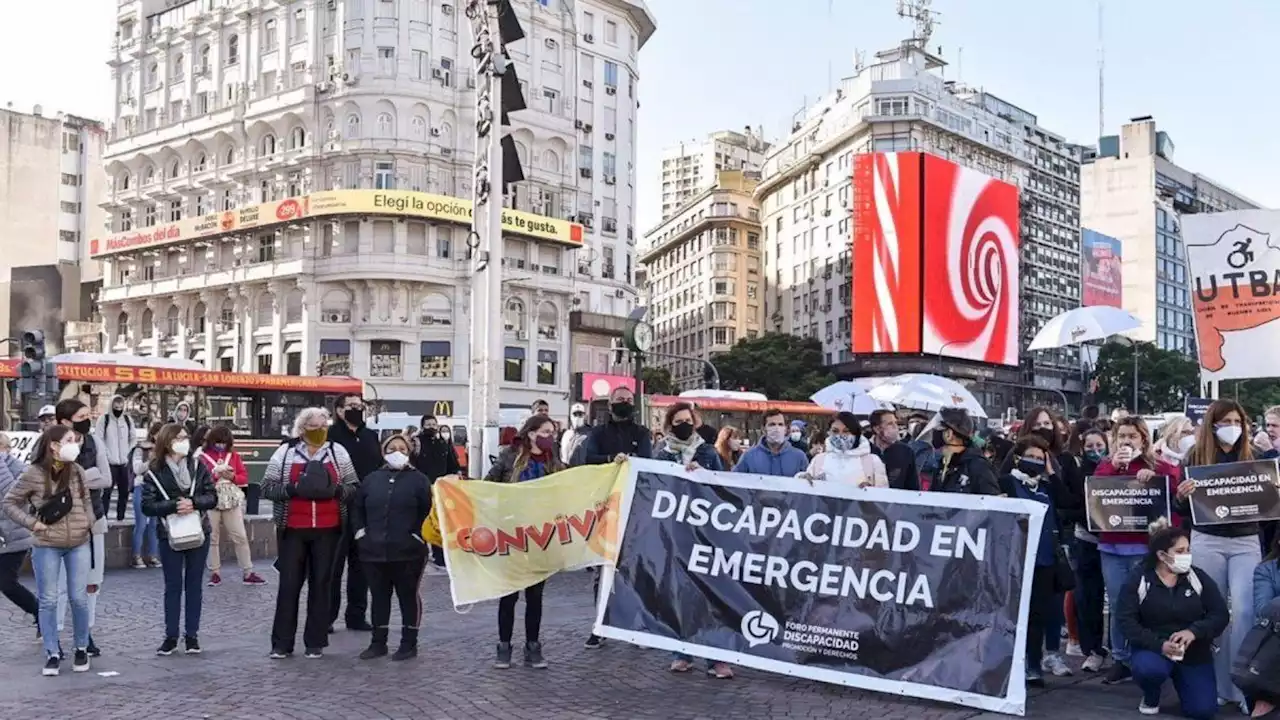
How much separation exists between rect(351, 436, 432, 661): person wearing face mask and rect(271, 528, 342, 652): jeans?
360mm

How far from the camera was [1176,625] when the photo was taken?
7.61 metres

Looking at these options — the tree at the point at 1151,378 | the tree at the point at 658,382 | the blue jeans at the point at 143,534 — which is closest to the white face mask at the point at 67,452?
the blue jeans at the point at 143,534

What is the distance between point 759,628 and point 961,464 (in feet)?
5.82

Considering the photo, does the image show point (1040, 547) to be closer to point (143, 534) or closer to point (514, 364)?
point (143, 534)

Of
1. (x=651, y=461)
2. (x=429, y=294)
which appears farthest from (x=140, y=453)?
(x=429, y=294)

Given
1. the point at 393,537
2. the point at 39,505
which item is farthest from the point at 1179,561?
the point at 39,505

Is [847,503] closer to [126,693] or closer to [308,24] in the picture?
[126,693]

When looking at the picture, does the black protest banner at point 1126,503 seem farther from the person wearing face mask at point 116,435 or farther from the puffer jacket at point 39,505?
the person wearing face mask at point 116,435

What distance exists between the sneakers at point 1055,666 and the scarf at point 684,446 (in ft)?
9.67

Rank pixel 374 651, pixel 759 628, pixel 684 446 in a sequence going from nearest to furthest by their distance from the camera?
pixel 759 628, pixel 374 651, pixel 684 446

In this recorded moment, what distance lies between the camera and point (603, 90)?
76.4 metres

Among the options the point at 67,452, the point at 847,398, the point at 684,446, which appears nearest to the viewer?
the point at 67,452

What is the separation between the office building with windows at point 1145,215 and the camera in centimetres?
12019

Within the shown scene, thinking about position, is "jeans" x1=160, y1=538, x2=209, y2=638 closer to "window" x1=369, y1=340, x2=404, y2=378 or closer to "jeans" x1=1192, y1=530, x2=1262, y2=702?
"jeans" x1=1192, y1=530, x2=1262, y2=702
